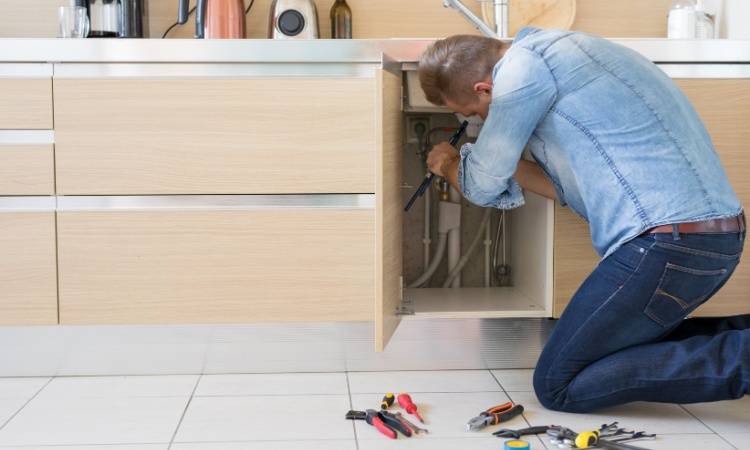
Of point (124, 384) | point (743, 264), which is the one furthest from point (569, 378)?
point (124, 384)

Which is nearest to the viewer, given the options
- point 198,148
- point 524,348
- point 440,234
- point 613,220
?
point 613,220

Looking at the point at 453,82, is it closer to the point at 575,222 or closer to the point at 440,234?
the point at 575,222

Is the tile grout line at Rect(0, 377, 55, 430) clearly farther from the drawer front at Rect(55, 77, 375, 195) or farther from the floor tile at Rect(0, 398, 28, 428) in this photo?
the drawer front at Rect(55, 77, 375, 195)

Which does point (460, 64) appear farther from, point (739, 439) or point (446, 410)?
point (739, 439)

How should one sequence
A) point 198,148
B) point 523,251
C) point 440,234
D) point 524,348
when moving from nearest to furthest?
point 198,148, point 524,348, point 523,251, point 440,234

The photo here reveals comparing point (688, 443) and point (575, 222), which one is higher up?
point (575, 222)

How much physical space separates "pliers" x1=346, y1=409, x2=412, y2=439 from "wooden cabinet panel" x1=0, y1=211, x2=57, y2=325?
88cm

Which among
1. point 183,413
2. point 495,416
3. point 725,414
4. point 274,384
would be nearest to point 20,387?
point 183,413

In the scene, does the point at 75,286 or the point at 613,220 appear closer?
the point at 613,220

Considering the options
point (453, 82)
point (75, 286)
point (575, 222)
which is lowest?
point (75, 286)

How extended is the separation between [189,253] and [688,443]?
130cm

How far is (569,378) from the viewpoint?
2.10 m

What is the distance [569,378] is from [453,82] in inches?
29.3

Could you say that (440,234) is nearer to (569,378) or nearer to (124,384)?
(569,378)
